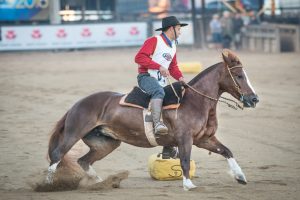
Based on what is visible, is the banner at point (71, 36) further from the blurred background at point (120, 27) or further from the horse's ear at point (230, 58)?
the horse's ear at point (230, 58)

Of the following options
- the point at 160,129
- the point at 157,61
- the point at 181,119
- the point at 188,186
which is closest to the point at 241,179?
the point at 188,186

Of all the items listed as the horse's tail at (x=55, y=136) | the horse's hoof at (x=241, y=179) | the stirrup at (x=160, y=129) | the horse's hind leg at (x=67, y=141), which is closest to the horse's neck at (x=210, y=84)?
the stirrup at (x=160, y=129)

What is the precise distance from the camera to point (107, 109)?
388 inches

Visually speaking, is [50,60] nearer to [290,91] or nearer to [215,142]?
[290,91]

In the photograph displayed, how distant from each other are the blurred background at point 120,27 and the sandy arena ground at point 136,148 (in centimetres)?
467

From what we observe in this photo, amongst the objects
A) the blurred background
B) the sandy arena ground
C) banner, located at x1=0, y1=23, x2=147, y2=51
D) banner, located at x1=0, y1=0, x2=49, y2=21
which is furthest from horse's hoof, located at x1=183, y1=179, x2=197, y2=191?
banner, located at x1=0, y1=0, x2=49, y2=21

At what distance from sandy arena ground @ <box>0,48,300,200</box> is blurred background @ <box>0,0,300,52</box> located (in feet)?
15.3

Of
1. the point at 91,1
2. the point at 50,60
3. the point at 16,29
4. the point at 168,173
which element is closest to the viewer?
the point at 168,173

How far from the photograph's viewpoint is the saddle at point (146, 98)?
9562 millimetres

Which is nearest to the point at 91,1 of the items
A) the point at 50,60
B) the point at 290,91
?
the point at 50,60

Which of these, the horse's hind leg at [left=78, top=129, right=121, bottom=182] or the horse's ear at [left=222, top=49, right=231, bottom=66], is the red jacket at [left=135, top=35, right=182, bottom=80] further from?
the horse's hind leg at [left=78, top=129, right=121, bottom=182]

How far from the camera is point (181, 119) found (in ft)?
30.9

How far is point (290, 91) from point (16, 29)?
1668 cm

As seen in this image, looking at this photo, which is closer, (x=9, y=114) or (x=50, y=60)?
(x=9, y=114)
